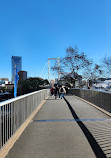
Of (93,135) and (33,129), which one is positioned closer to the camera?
(93,135)

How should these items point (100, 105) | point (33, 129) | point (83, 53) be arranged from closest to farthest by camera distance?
point (33, 129)
point (100, 105)
point (83, 53)

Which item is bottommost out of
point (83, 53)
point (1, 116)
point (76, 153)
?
point (76, 153)

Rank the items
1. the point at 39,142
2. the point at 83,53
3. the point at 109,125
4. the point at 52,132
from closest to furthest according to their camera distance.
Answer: the point at 39,142 < the point at 52,132 < the point at 109,125 < the point at 83,53

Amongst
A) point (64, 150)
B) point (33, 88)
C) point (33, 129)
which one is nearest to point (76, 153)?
point (64, 150)

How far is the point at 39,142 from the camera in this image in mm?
4059

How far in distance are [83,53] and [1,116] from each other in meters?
26.1

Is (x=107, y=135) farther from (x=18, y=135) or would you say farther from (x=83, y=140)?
(x=18, y=135)

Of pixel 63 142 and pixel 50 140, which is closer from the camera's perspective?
pixel 63 142

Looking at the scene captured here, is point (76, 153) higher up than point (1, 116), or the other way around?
point (1, 116)

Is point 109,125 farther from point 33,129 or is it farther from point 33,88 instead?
point 33,88

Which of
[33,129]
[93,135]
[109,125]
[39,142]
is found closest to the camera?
[39,142]

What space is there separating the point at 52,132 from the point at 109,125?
208cm

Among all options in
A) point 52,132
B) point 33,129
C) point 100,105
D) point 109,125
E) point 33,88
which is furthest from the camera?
point 33,88

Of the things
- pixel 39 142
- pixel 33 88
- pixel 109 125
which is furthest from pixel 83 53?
pixel 33 88
